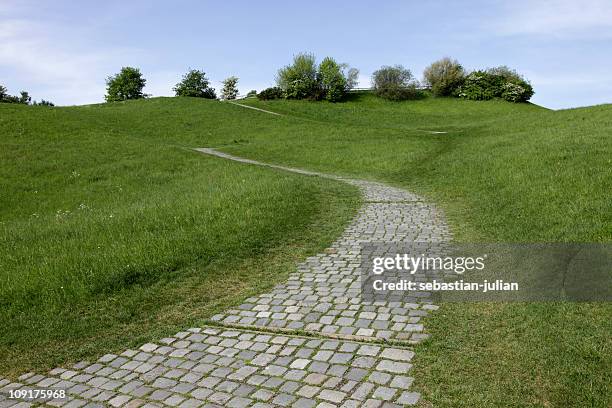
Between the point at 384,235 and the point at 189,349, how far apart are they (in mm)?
5668

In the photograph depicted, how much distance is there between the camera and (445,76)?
67188 mm

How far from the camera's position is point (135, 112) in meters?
46.4

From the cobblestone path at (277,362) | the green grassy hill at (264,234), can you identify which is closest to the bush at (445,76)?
the green grassy hill at (264,234)

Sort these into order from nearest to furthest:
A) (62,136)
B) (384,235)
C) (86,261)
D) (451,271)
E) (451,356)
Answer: (451,356)
(451,271)
(86,261)
(384,235)
(62,136)

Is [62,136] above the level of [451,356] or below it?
above

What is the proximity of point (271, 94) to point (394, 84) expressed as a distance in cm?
1818

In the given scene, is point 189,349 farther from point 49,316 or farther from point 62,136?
point 62,136

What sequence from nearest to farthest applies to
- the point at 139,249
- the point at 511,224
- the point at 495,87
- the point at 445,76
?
the point at 139,249, the point at 511,224, the point at 495,87, the point at 445,76

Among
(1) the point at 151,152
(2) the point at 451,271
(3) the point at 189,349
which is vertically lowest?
(3) the point at 189,349

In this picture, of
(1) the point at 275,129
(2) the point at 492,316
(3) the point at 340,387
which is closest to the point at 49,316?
(3) the point at 340,387

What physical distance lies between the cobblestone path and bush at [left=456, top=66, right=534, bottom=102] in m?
62.3

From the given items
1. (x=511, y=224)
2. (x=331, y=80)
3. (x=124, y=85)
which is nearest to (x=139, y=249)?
(x=511, y=224)

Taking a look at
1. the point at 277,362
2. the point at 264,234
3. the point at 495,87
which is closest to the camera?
the point at 277,362

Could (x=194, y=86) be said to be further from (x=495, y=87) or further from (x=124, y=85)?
(x=495, y=87)
